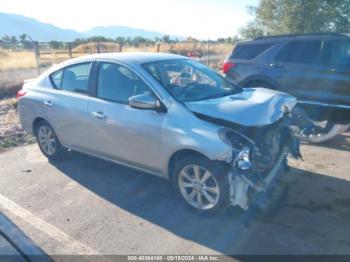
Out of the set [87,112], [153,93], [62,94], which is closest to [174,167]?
[153,93]

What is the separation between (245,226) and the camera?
3623 millimetres

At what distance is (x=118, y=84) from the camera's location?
14.9ft

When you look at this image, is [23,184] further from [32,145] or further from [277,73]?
[277,73]

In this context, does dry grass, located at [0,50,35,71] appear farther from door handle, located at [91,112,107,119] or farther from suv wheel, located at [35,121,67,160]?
door handle, located at [91,112,107,119]

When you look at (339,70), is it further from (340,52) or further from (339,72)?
(340,52)

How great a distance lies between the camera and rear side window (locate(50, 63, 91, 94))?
16.2ft

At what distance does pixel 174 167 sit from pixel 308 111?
146 inches

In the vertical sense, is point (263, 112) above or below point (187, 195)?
above

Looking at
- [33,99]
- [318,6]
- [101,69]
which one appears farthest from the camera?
[318,6]

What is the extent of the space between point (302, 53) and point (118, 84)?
4.05 metres

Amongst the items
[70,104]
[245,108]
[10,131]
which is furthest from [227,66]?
[10,131]

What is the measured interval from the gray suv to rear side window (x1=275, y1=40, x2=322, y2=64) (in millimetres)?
2538

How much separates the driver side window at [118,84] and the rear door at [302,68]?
144 inches

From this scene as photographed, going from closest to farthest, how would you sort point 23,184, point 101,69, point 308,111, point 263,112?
point 263,112
point 101,69
point 23,184
point 308,111
